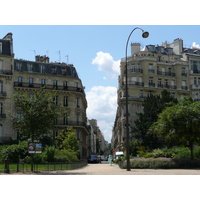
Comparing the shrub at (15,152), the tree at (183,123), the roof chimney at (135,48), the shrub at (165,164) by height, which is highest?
the roof chimney at (135,48)

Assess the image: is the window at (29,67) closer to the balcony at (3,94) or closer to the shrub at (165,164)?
the balcony at (3,94)

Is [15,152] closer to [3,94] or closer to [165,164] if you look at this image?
[165,164]

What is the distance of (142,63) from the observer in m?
66.6

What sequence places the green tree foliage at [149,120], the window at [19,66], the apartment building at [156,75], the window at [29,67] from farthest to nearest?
the apartment building at [156,75], the window at [29,67], the window at [19,66], the green tree foliage at [149,120]

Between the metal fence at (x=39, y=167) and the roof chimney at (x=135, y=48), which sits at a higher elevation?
the roof chimney at (x=135, y=48)

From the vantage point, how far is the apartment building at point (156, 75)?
6556 cm

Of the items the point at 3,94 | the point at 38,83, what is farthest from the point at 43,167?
the point at 38,83

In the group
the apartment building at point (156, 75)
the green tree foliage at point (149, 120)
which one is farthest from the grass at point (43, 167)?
the apartment building at point (156, 75)

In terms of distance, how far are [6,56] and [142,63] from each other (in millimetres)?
25939

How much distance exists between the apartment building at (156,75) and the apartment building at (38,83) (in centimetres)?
936

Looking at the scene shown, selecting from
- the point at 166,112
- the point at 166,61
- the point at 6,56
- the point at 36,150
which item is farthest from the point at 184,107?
the point at 166,61

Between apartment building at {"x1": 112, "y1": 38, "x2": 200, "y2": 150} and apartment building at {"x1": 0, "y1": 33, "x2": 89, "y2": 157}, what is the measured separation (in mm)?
9358

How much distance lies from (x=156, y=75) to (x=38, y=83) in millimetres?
22853

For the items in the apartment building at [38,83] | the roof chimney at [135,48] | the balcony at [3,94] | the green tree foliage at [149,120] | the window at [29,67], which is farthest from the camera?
the roof chimney at [135,48]
